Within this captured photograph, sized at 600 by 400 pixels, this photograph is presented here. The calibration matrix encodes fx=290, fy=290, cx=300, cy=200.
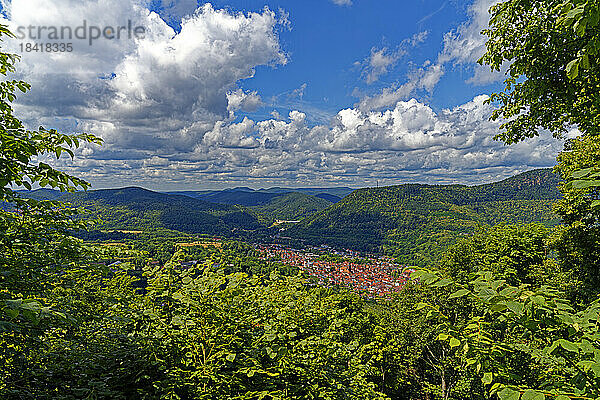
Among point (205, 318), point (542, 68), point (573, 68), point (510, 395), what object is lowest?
point (205, 318)

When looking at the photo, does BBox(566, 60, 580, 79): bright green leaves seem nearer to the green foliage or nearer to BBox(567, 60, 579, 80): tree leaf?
BBox(567, 60, 579, 80): tree leaf

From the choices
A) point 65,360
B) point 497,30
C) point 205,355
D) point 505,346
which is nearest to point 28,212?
point 65,360

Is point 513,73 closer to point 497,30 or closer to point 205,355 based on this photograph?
point 497,30

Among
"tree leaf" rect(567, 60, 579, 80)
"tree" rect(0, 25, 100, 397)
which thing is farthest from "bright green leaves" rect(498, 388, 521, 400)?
"tree" rect(0, 25, 100, 397)

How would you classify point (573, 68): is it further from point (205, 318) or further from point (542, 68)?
point (542, 68)

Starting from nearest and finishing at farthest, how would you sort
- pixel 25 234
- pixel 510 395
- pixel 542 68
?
pixel 510 395 → pixel 25 234 → pixel 542 68

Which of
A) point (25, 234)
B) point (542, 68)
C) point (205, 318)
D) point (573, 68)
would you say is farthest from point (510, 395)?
point (542, 68)

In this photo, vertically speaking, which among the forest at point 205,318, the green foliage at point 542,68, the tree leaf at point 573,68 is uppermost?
the green foliage at point 542,68

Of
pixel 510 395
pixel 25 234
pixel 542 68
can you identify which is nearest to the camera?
pixel 510 395

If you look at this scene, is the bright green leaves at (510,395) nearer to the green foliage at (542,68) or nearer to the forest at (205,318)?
the forest at (205,318)

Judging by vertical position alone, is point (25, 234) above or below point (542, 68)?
below

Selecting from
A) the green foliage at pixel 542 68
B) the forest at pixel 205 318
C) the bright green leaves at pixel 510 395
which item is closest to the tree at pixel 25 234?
the forest at pixel 205 318
